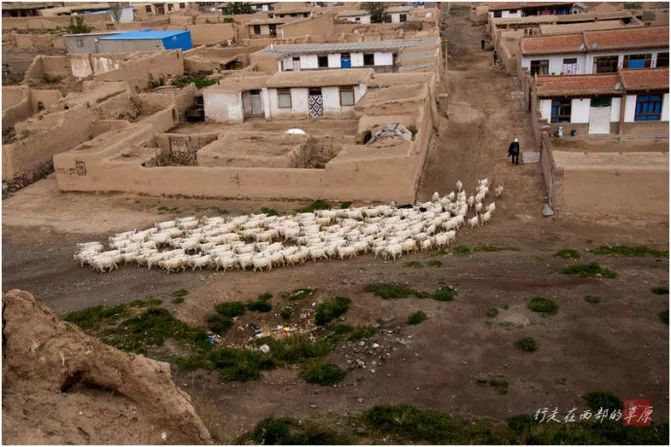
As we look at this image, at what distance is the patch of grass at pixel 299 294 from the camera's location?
16.4 metres

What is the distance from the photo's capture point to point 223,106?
35000mm

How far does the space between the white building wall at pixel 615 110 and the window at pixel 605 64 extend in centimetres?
733

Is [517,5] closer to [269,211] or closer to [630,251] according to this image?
[269,211]

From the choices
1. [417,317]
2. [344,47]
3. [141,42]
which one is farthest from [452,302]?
[141,42]

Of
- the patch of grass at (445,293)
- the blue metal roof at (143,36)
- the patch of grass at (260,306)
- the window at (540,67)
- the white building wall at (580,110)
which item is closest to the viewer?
the patch of grass at (445,293)

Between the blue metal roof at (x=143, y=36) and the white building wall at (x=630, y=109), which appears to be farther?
Answer: the blue metal roof at (x=143, y=36)

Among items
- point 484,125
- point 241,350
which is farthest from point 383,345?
point 484,125

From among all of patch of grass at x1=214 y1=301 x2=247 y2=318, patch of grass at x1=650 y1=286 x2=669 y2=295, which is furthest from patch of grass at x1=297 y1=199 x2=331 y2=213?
patch of grass at x1=650 y1=286 x2=669 y2=295

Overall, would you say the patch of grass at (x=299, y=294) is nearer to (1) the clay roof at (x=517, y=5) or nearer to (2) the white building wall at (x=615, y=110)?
(2) the white building wall at (x=615, y=110)

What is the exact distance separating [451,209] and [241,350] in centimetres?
1045

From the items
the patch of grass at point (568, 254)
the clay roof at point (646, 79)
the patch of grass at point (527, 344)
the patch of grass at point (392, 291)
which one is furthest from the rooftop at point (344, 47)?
the patch of grass at point (527, 344)

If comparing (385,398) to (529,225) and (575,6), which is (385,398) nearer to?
(529,225)

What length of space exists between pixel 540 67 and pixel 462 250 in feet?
75.7

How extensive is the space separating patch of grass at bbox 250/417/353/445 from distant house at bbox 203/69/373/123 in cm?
2445
